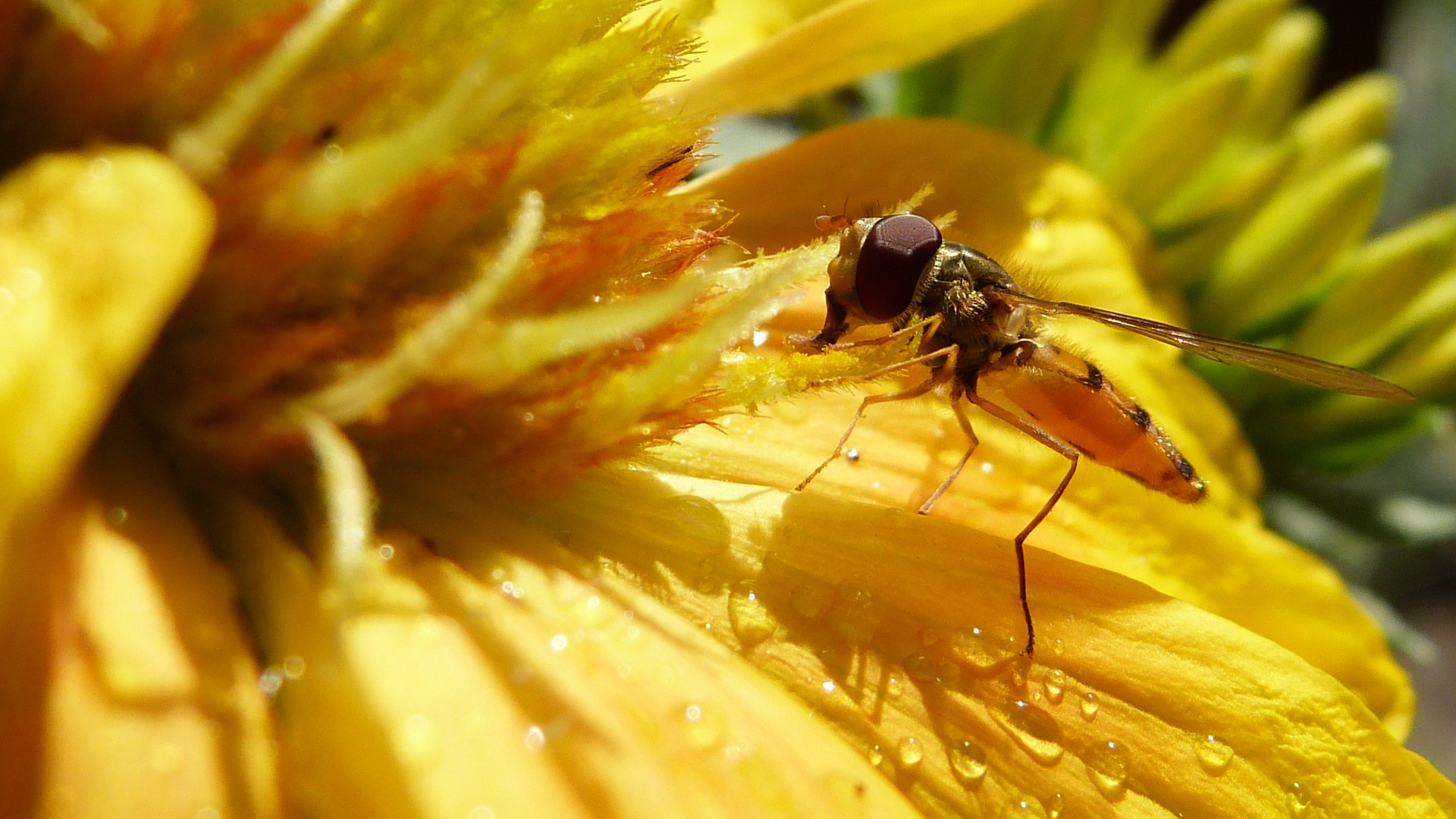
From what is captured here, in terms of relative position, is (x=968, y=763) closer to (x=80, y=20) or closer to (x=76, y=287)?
(x=76, y=287)

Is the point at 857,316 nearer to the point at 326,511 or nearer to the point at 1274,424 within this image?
the point at 326,511

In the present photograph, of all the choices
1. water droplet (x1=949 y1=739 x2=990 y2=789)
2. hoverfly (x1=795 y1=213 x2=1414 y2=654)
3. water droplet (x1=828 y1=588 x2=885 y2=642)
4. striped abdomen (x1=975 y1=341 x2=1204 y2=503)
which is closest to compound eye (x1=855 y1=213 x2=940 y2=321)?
hoverfly (x1=795 y1=213 x2=1414 y2=654)

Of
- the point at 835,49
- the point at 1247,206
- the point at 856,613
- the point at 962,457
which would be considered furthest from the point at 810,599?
the point at 1247,206

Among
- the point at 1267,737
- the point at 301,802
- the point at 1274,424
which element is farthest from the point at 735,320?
the point at 1274,424

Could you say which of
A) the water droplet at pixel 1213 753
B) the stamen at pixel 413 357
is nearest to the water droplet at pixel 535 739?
the stamen at pixel 413 357

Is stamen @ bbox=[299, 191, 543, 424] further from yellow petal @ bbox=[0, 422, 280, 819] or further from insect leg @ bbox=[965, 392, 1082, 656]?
insect leg @ bbox=[965, 392, 1082, 656]

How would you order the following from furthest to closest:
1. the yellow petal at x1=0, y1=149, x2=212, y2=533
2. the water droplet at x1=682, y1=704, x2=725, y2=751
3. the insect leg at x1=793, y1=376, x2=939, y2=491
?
→ 1. the insect leg at x1=793, y1=376, x2=939, y2=491
2. the water droplet at x1=682, y1=704, x2=725, y2=751
3. the yellow petal at x1=0, y1=149, x2=212, y2=533
